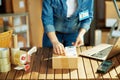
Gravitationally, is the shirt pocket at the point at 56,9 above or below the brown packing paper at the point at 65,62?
above

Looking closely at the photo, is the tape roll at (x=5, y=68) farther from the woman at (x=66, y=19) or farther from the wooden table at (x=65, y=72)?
the woman at (x=66, y=19)

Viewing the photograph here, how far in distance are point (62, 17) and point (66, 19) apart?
1.5 inches

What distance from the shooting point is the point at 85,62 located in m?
1.72

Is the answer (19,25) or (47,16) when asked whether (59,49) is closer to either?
(47,16)

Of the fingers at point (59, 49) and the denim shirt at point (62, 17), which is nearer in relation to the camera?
the fingers at point (59, 49)

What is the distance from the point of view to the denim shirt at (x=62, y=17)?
1.92 metres

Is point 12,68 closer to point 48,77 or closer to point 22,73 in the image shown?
point 22,73

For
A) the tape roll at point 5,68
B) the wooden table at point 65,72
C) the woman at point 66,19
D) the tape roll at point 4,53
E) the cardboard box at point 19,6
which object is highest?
the cardboard box at point 19,6

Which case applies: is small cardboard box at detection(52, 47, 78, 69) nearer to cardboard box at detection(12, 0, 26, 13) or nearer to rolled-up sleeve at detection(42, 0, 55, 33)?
rolled-up sleeve at detection(42, 0, 55, 33)

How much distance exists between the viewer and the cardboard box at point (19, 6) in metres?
3.49

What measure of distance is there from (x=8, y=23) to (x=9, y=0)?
30 centimetres

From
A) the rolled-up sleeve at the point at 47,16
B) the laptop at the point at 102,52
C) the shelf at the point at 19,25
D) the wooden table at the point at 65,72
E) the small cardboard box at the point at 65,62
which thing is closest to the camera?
the wooden table at the point at 65,72

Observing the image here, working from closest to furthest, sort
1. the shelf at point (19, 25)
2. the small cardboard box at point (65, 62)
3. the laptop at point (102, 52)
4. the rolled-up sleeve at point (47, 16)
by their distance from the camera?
the small cardboard box at point (65, 62) < the laptop at point (102, 52) < the rolled-up sleeve at point (47, 16) < the shelf at point (19, 25)

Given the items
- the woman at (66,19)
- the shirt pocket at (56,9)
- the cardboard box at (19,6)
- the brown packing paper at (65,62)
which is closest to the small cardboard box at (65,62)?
the brown packing paper at (65,62)
